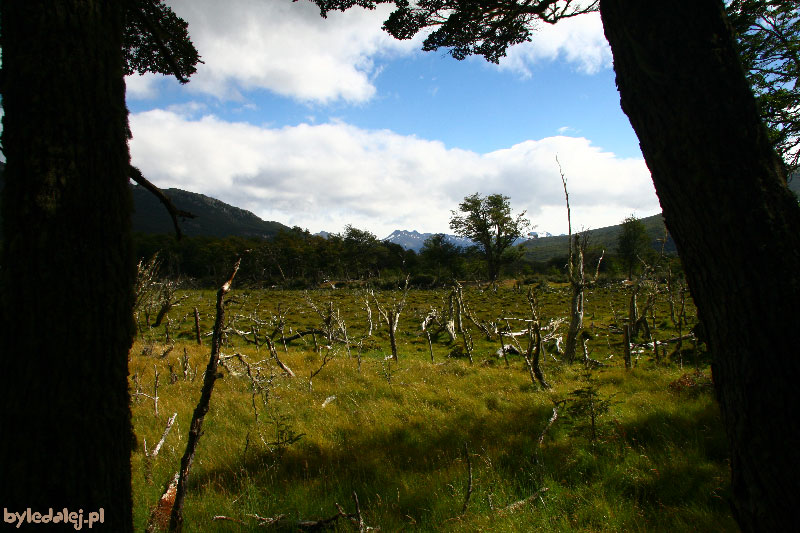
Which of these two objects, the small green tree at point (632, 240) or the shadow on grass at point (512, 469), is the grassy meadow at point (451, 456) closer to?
the shadow on grass at point (512, 469)

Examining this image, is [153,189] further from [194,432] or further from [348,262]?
[348,262]

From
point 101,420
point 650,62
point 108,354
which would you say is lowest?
point 101,420

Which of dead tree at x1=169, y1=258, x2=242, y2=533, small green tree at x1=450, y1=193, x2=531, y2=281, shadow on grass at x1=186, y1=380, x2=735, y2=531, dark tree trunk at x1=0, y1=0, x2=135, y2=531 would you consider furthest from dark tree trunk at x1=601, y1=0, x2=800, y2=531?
small green tree at x1=450, y1=193, x2=531, y2=281

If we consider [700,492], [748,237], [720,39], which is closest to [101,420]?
[748,237]

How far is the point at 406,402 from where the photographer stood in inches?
253

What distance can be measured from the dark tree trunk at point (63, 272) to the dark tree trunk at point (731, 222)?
280 centimetres

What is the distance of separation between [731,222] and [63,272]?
3014 mm

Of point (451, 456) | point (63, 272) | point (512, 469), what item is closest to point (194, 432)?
point (63, 272)

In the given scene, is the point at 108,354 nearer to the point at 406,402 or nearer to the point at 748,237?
the point at 748,237

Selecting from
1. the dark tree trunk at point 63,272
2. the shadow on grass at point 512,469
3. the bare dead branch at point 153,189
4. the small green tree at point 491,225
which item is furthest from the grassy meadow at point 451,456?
the small green tree at point 491,225

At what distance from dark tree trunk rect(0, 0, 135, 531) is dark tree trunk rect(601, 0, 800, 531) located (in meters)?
2.80

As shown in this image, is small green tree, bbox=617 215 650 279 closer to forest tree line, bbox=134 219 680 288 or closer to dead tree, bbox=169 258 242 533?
forest tree line, bbox=134 219 680 288

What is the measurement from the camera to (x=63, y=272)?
4.93ft

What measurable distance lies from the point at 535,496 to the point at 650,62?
337 cm
